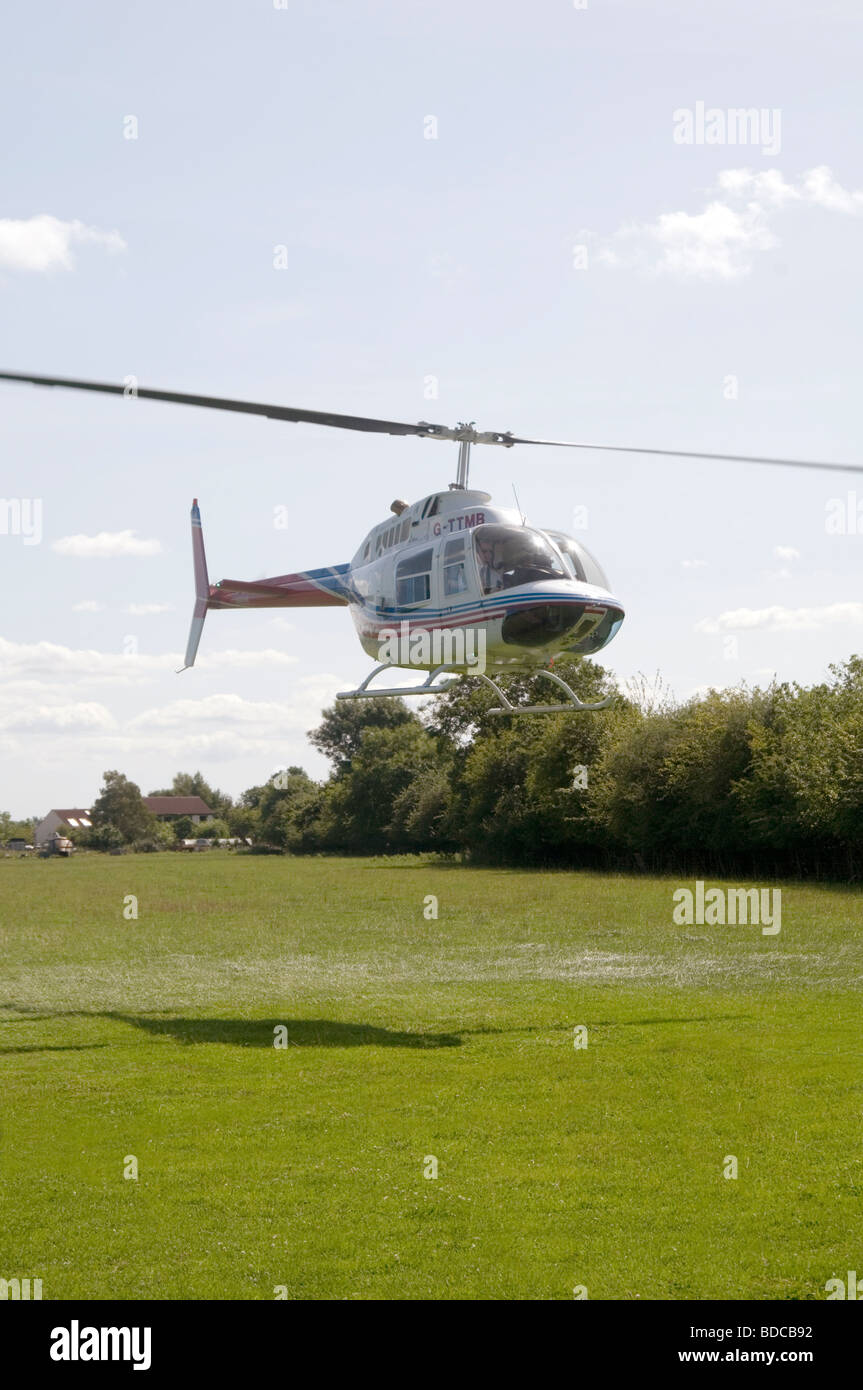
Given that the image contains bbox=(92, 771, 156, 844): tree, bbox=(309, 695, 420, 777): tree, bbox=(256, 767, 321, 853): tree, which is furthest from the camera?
bbox=(92, 771, 156, 844): tree

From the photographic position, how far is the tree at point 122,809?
565ft

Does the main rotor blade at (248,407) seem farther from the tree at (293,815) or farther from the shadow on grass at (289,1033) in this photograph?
the tree at (293,815)

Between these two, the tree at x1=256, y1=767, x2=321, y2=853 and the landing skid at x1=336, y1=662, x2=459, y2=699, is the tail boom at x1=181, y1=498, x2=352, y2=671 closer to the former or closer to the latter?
the landing skid at x1=336, y1=662, x2=459, y2=699

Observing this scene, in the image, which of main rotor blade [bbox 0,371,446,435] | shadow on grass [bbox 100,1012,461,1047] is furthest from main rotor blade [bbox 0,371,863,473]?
shadow on grass [bbox 100,1012,461,1047]

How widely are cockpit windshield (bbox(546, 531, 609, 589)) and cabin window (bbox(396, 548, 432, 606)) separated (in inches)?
91.1

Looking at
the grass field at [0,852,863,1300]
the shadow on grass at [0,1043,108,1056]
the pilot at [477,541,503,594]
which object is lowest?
the grass field at [0,852,863,1300]

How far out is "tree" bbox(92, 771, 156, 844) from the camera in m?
172

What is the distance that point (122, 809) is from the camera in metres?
173

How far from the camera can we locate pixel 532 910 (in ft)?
170

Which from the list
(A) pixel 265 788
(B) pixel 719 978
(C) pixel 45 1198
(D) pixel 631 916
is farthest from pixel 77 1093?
(A) pixel 265 788

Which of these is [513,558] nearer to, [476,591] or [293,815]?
[476,591]

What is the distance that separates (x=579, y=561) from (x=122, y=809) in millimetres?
158211

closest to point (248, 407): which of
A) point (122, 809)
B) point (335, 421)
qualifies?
point (335, 421)
